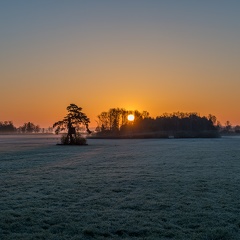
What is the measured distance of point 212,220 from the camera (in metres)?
9.85

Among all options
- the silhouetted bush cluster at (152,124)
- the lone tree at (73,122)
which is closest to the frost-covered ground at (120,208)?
the lone tree at (73,122)

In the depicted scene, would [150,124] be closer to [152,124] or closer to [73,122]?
[152,124]

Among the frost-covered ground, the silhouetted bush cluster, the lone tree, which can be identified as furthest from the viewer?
the silhouetted bush cluster

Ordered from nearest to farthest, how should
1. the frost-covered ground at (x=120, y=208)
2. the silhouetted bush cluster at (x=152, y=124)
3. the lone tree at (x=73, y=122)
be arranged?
the frost-covered ground at (x=120, y=208) → the lone tree at (x=73, y=122) → the silhouetted bush cluster at (x=152, y=124)

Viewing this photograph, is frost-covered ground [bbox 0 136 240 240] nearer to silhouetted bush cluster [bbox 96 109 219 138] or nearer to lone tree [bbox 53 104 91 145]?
lone tree [bbox 53 104 91 145]

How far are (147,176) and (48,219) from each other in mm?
10244

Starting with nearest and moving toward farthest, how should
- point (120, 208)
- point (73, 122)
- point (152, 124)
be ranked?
point (120, 208) < point (73, 122) < point (152, 124)

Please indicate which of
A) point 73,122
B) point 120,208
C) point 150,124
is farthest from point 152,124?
point 120,208

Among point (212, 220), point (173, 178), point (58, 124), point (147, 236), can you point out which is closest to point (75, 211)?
point (147, 236)

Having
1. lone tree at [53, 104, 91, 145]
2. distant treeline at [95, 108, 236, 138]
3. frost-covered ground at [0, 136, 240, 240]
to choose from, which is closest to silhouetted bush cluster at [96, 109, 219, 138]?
distant treeline at [95, 108, 236, 138]

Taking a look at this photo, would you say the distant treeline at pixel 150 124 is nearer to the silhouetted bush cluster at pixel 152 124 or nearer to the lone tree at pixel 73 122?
the silhouetted bush cluster at pixel 152 124

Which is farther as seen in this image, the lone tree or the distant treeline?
the distant treeline

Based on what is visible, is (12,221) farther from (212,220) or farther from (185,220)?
(212,220)

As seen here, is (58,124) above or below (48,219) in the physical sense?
above
